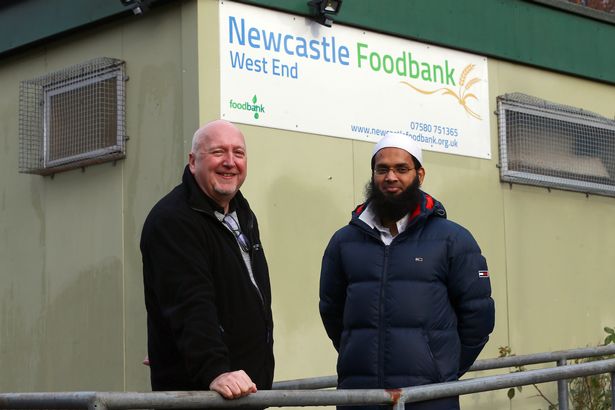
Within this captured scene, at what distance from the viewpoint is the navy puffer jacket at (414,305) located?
441 centimetres

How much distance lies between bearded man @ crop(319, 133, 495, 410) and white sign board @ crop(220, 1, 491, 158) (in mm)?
2452

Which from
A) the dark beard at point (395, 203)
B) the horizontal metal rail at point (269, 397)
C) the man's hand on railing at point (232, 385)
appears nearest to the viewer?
the horizontal metal rail at point (269, 397)

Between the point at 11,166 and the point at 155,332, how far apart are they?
15.7 ft

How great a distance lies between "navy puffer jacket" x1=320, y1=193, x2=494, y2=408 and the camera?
4.41 m

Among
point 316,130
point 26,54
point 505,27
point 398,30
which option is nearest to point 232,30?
point 316,130

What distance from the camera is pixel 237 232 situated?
3.96m

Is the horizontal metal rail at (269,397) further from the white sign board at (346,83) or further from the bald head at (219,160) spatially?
the white sign board at (346,83)

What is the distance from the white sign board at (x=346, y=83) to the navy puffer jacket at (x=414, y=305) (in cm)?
256

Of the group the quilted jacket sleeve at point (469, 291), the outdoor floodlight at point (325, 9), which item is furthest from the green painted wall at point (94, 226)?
the quilted jacket sleeve at point (469, 291)

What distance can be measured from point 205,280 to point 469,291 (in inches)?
50.1

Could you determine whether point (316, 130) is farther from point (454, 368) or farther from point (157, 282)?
point (157, 282)

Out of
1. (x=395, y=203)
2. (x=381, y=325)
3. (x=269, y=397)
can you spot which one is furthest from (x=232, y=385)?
(x=395, y=203)

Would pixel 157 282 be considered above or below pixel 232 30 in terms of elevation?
below

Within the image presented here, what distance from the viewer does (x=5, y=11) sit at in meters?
8.40
